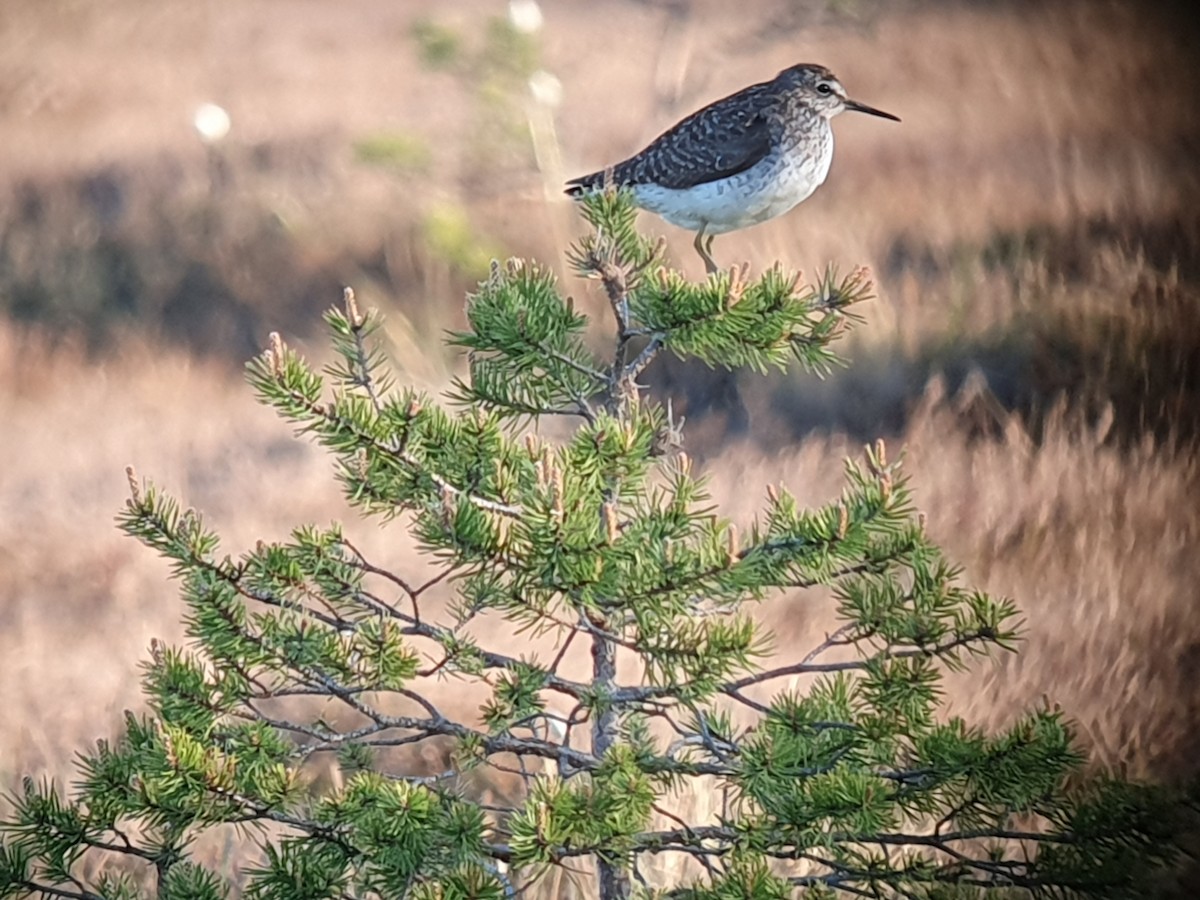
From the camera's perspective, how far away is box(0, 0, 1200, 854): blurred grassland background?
2318mm

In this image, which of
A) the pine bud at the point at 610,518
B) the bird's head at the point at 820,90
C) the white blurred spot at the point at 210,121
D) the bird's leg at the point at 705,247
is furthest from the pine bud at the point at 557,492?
the white blurred spot at the point at 210,121

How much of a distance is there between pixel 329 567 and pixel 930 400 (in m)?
1.42

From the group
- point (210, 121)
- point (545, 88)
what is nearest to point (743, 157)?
point (545, 88)

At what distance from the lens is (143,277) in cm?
256

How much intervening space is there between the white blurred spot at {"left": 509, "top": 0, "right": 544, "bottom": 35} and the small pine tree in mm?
966

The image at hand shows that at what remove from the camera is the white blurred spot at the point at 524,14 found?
2.36m

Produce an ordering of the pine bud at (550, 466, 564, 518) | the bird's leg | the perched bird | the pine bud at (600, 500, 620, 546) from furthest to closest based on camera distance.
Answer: the perched bird, the bird's leg, the pine bud at (600, 500, 620, 546), the pine bud at (550, 466, 564, 518)

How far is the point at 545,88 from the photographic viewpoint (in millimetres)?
2430

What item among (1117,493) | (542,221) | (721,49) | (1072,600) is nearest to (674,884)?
(1072,600)

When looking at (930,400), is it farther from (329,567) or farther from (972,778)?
(329,567)

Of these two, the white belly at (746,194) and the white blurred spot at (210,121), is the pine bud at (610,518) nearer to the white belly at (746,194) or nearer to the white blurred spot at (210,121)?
the white belly at (746,194)

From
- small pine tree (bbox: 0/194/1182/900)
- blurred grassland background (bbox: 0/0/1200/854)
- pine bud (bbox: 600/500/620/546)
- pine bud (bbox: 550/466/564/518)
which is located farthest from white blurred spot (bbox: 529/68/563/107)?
pine bud (bbox: 550/466/564/518)

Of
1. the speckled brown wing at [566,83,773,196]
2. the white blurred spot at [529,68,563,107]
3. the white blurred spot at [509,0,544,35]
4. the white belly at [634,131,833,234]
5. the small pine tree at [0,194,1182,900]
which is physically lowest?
the small pine tree at [0,194,1182,900]

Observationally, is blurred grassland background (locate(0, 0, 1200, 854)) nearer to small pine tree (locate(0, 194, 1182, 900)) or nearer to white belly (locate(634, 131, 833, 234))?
white belly (locate(634, 131, 833, 234))
